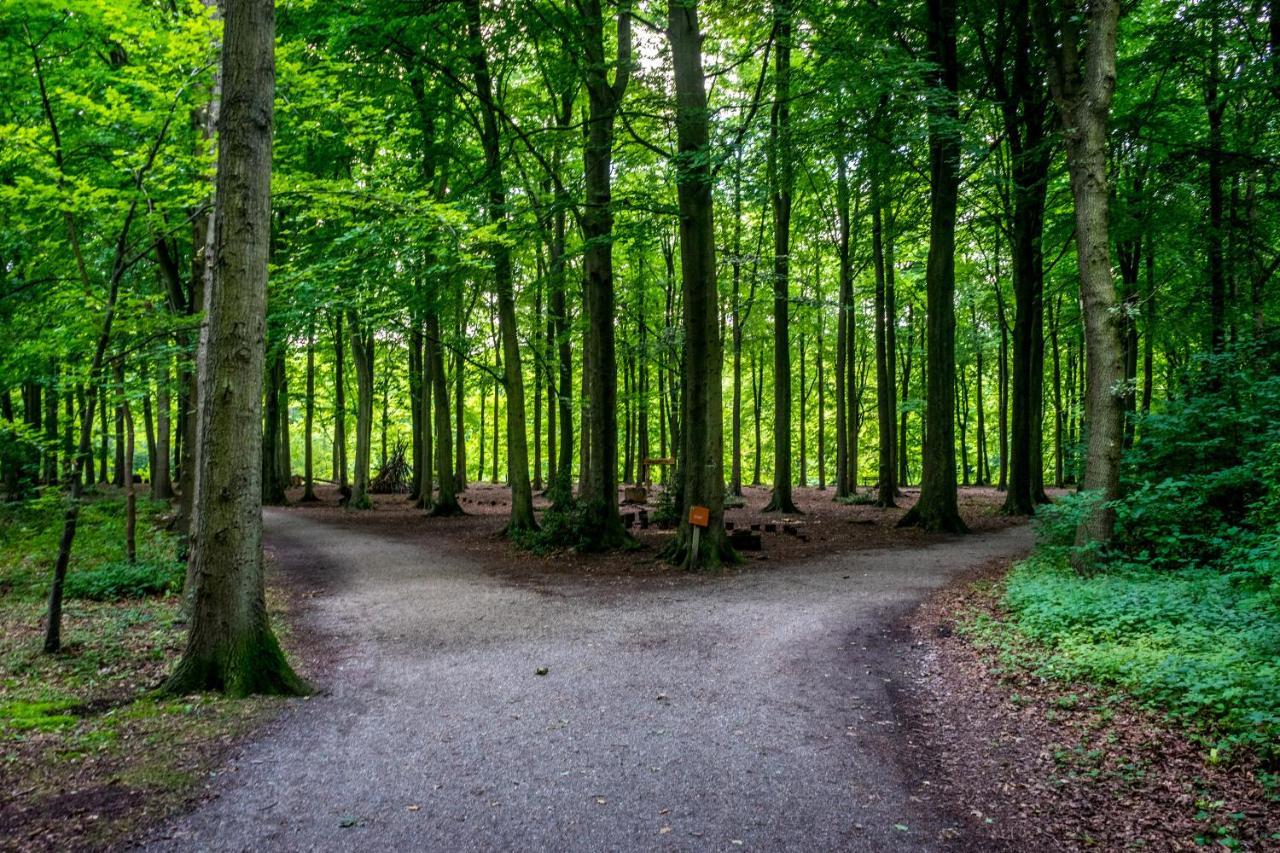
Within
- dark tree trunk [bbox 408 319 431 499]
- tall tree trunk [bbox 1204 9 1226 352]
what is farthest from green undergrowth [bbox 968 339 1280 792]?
dark tree trunk [bbox 408 319 431 499]

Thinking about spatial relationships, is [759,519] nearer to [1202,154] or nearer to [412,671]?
[1202,154]

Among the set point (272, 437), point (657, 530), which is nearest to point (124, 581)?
point (657, 530)

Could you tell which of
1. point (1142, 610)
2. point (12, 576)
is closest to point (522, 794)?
point (1142, 610)

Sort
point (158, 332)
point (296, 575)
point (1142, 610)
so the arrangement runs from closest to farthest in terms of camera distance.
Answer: point (1142, 610) < point (158, 332) < point (296, 575)

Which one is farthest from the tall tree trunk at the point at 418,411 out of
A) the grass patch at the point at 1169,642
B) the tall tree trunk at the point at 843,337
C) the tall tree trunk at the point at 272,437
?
the grass patch at the point at 1169,642

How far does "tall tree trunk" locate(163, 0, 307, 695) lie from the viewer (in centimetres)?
507

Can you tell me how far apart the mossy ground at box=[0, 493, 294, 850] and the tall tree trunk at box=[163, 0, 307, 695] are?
37 cm

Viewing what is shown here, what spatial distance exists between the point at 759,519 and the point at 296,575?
10835mm

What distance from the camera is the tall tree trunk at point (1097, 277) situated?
312 inches

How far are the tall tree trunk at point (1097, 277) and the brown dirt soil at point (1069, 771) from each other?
350 cm

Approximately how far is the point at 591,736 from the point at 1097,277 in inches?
298

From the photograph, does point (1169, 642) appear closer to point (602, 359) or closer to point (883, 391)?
point (602, 359)

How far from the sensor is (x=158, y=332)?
7.39m

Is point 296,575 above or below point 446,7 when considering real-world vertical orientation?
below
